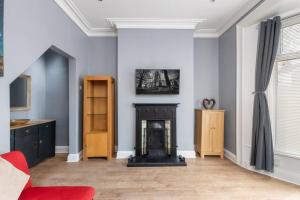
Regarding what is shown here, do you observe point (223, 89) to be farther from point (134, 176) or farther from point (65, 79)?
point (65, 79)

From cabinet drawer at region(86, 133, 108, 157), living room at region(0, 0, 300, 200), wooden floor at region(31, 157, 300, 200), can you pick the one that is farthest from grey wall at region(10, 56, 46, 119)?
cabinet drawer at region(86, 133, 108, 157)

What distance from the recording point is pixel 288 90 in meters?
3.29

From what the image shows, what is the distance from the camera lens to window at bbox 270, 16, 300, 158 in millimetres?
3170

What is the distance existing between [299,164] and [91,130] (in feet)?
13.3

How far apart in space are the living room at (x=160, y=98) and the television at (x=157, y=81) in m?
0.02

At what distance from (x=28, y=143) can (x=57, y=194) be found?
2348mm

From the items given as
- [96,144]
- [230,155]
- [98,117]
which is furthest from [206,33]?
[96,144]

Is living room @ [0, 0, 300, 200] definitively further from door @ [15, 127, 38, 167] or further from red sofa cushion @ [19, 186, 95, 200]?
red sofa cushion @ [19, 186, 95, 200]

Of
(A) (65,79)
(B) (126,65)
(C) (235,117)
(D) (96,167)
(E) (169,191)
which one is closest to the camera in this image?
(E) (169,191)

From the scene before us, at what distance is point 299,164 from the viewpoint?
9.98 ft

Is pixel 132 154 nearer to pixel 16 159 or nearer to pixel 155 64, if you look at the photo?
pixel 155 64

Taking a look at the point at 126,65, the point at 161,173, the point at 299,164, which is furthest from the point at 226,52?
the point at 161,173

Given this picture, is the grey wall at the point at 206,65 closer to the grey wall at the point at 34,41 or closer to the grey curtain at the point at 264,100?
the grey curtain at the point at 264,100

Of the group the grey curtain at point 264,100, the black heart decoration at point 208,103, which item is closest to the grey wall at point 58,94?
the black heart decoration at point 208,103
